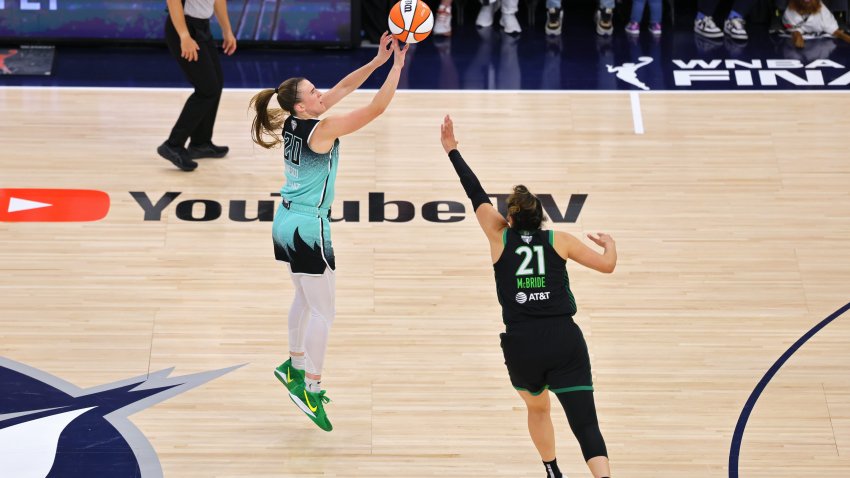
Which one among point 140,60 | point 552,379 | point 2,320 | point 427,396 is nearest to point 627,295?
point 427,396

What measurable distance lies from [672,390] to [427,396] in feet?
4.71

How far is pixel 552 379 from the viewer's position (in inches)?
222

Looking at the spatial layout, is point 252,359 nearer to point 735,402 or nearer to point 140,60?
point 735,402

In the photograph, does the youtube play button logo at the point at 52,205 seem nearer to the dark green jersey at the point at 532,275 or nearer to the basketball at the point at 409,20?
the basketball at the point at 409,20

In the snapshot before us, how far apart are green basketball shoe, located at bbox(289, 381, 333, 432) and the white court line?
401cm

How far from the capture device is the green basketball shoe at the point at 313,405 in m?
6.47

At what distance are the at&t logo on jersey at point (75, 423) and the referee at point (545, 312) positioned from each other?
2114mm

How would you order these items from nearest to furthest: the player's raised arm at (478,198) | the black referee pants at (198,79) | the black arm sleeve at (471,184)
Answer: the player's raised arm at (478,198) → the black arm sleeve at (471,184) → the black referee pants at (198,79)

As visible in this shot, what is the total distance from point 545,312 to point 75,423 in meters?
2.78

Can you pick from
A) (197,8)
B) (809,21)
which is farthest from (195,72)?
(809,21)

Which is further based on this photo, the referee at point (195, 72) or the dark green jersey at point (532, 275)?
the referee at point (195, 72)

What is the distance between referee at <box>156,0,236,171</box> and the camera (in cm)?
844

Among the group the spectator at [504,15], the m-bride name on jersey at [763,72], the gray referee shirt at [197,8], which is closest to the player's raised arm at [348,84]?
the gray referee shirt at [197,8]

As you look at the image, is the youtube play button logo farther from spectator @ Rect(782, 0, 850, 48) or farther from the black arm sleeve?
spectator @ Rect(782, 0, 850, 48)
